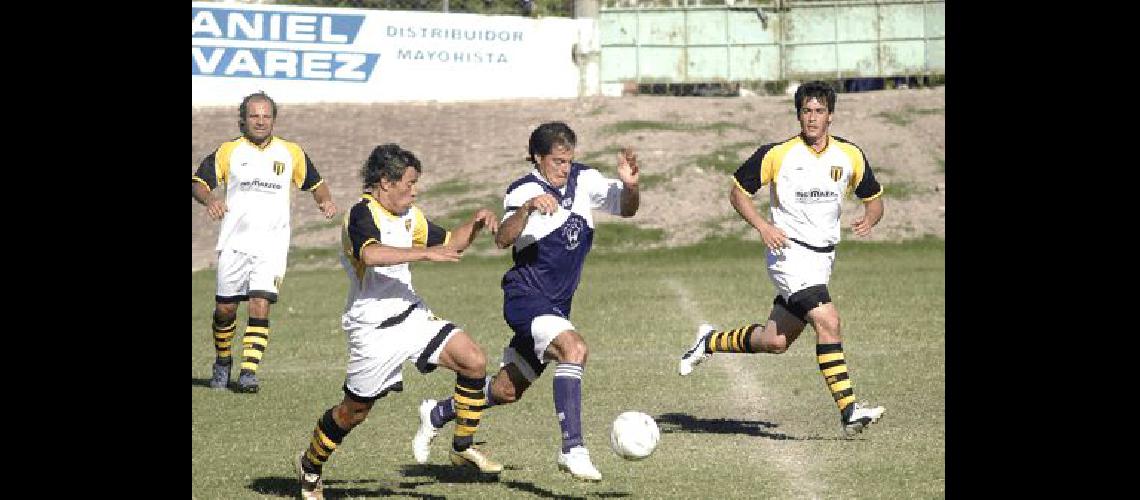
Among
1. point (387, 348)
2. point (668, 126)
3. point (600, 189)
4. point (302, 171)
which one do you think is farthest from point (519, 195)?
point (668, 126)

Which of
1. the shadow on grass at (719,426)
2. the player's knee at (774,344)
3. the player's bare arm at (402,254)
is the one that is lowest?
the shadow on grass at (719,426)

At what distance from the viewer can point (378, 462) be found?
11.5 metres

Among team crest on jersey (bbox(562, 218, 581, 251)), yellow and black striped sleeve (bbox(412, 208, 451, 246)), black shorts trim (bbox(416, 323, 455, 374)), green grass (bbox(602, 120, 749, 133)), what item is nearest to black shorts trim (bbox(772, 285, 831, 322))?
team crest on jersey (bbox(562, 218, 581, 251))

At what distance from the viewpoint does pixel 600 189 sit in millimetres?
10852

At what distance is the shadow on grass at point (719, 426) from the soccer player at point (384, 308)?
2552 mm

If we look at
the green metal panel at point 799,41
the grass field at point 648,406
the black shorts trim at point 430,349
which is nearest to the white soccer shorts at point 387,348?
the black shorts trim at point 430,349

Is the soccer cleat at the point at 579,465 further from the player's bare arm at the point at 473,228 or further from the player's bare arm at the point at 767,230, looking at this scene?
the player's bare arm at the point at 767,230

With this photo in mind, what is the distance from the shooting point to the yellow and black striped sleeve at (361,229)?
32.8 ft

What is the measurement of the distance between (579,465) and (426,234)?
170cm

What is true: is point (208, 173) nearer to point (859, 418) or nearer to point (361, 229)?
point (361, 229)

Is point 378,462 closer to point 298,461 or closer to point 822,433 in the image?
point 298,461
